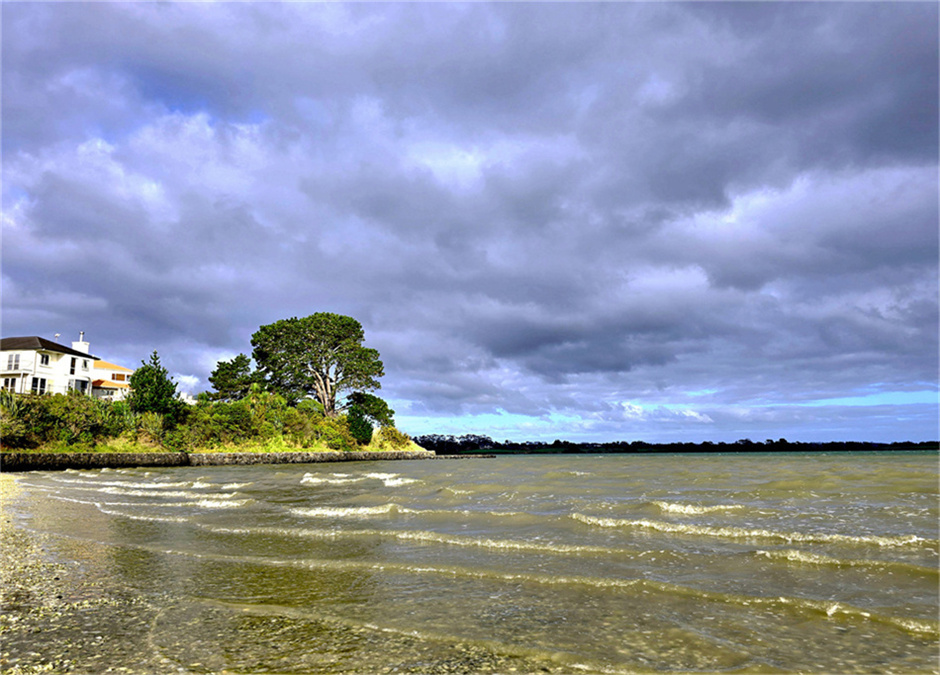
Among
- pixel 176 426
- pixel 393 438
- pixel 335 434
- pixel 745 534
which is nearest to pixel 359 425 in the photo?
pixel 335 434

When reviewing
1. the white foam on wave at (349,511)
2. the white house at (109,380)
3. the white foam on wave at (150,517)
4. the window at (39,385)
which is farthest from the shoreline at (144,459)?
the white house at (109,380)

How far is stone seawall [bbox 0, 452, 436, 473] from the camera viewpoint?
3472 centimetres

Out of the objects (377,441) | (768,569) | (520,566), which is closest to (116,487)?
(520,566)

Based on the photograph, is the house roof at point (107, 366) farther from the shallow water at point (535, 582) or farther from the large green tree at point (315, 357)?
the shallow water at point (535, 582)

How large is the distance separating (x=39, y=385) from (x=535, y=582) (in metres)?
69.3

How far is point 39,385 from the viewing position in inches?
2301

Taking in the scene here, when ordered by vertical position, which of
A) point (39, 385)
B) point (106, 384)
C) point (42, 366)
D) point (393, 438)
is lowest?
point (393, 438)

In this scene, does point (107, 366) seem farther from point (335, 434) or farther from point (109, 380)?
point (335, 434)

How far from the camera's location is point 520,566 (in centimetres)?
796

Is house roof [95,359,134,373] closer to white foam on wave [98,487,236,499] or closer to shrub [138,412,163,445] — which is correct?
shrub [138,412,163,445]

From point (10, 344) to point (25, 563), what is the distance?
66.6m

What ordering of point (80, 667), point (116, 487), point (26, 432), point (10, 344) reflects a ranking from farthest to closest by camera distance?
point (10, 344) < point (26, 432) < point (116, 487) < point (80, 667)

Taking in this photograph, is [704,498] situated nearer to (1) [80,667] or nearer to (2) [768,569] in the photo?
(2) [768,569]

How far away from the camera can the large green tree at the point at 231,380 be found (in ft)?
216
